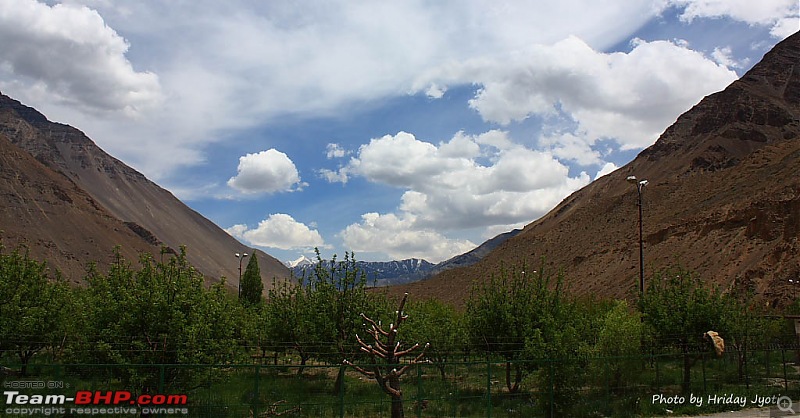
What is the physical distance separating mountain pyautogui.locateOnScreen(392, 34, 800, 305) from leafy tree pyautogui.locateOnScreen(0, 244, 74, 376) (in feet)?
101

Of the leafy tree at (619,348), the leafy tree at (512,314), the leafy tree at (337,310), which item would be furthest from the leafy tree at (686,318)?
the leafy tree at (337,310)

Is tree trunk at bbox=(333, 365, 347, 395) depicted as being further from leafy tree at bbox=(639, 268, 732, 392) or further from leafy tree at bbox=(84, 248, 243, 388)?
leafy tree at bbox=(639, 268, 732, 392)

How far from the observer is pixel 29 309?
22.7 m

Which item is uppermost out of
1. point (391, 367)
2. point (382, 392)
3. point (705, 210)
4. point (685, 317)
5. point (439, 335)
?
point (705, 210)

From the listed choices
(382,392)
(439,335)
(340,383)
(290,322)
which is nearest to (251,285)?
(290,322)

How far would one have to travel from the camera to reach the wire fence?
14.6 m

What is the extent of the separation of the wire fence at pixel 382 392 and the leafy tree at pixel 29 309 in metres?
1.80

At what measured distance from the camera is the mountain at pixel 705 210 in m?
68.0

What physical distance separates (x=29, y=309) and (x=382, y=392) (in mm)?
14558

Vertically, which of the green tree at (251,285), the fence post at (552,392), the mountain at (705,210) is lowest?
the fence post at (552,392)

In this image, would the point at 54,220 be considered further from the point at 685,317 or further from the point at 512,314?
the point at 685,317

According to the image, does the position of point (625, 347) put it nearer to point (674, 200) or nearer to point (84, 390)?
point (84, 390)

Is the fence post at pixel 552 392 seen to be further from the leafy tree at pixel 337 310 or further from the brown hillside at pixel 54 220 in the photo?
the brown hillside at pixel 54 220

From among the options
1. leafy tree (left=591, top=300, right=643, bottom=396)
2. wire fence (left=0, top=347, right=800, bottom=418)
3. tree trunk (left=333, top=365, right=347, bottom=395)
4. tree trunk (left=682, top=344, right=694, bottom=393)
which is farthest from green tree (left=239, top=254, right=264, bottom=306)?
tree trunk (left=682, top=344, right=694, bottom=393)
